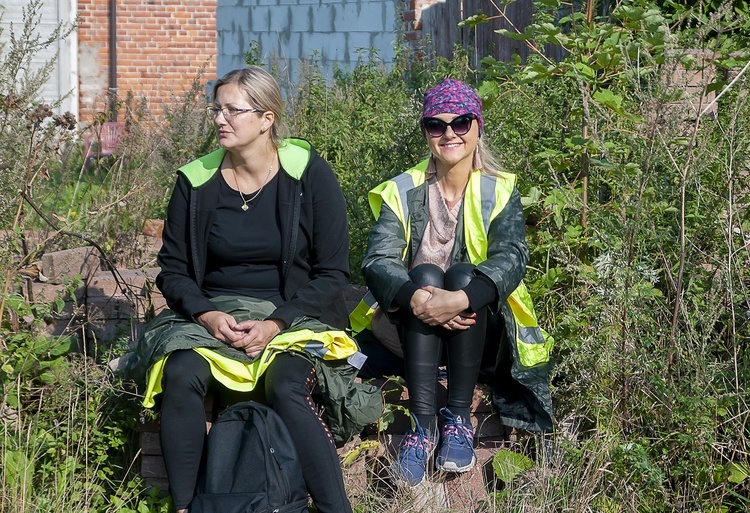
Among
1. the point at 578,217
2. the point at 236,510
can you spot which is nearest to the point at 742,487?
the point at 578,217

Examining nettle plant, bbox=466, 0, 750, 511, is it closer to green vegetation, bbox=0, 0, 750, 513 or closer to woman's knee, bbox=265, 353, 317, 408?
green vegetation, bbox=0, 0, 750, 513

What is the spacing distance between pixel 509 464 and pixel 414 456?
35 centimetres

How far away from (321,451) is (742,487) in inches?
58.8

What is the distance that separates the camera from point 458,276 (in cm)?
360

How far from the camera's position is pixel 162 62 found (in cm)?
1403

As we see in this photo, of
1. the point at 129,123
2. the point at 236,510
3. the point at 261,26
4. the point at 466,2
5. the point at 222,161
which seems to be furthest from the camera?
the point at 261,26

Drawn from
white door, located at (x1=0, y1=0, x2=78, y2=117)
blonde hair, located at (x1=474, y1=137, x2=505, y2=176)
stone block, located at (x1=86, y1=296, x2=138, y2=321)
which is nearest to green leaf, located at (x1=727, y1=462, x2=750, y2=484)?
blonde hair, located at (x1=474, y1=137, x2=505, y2=176)

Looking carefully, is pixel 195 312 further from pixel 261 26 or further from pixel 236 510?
pixel 261 26

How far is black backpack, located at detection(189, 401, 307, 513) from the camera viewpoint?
3.08 m

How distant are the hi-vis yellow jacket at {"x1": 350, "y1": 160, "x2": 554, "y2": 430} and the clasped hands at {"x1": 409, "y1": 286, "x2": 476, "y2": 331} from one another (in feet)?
0.38

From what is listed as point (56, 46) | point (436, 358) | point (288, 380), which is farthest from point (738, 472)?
point (56, 46)

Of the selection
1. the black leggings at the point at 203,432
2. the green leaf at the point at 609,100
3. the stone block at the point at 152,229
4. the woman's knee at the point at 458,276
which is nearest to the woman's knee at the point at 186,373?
the black leggings at the point at 203,432

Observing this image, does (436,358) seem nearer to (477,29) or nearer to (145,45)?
(477,29)

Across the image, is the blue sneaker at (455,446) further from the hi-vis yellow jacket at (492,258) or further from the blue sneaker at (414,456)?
the hi-vis yellow jacket at (492,258)
